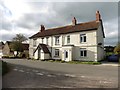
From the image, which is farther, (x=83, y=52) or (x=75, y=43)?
(x=75, y=43)

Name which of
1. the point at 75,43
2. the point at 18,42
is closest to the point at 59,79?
the point at 75,43

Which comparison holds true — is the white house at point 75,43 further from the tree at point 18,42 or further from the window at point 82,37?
the tree at point 18,42

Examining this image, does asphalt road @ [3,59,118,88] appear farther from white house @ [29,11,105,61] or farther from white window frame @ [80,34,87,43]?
white window frame @ [80,34,87,43]

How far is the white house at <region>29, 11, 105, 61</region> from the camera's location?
3061 centimetres

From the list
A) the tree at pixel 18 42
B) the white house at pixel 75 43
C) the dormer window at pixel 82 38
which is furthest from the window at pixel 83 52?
the tree at pixel 18 42

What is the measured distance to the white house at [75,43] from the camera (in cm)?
3061

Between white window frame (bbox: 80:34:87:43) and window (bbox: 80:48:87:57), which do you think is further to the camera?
white window frame (bbox: 80:34:87:43)

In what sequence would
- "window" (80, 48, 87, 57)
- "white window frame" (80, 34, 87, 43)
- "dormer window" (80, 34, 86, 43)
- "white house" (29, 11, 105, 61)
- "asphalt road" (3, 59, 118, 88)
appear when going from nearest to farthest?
"asphalt road" (3, 59, 118, 88) < "white house" (29, 11, 105, 61) < "window" (80, 48, 87, 57) < "white window frame" (80, 34, 87, 43) < "dormer window" (80, 34, 86, 43)

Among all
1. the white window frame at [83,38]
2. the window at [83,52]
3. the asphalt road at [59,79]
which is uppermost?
the white window frame at [83,38]

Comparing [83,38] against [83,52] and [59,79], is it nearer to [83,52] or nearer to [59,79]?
[83,52]

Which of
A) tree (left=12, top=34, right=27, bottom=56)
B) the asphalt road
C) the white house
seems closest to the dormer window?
the white house

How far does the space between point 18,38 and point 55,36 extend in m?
32.0

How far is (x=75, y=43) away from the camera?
3347 centimetres

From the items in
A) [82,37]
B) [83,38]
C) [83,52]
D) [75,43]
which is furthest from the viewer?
[75,43]
